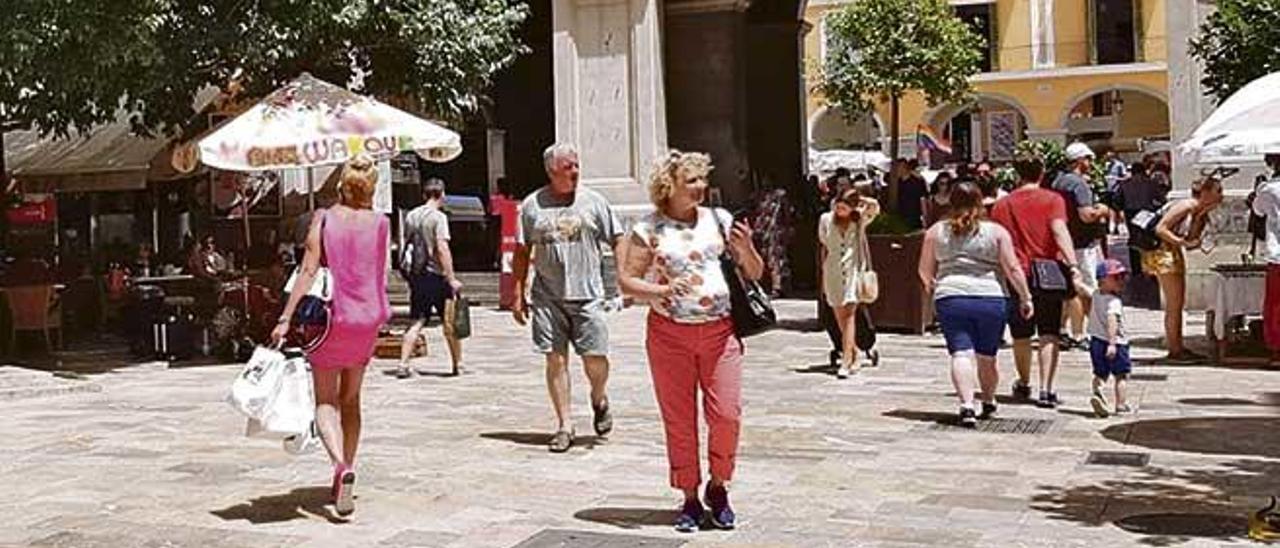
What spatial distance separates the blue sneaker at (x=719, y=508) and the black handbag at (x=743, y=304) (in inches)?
25.7

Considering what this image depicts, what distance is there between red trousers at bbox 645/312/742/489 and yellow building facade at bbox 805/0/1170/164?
132 feet

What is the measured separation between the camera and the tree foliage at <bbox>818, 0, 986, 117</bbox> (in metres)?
39.8

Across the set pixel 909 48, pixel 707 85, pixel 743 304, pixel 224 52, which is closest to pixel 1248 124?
pixel 743 304

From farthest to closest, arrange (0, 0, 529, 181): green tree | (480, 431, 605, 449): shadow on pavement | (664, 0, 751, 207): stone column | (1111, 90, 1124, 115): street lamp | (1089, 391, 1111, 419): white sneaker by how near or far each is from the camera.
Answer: (1111, 90, 1124, 115): street lamp → (664, 0, 751, 207): stone column → (0, 0, 529, 181): green tree → (1089, 391, 1111, 419): white sneaker → (480, 431, 605, 449): shadow on pavement

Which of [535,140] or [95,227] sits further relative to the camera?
[535,140]

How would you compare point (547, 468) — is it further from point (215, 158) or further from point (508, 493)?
point (215, 158)

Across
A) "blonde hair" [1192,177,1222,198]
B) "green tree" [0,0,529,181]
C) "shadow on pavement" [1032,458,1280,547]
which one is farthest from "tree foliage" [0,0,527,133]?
"shadow on pavement" [1032,458,1280,547]

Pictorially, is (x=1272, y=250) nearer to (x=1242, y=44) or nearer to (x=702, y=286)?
(x=1242, y=44)

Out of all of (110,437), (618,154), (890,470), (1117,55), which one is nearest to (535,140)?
(618,154)

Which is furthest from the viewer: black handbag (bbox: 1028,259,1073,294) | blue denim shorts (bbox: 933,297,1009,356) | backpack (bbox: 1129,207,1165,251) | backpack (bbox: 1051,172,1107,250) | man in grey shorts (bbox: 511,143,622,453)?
backpack (bbox: 1129,207,1165,251)

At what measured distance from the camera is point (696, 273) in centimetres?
632

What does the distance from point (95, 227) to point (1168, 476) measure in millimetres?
16700

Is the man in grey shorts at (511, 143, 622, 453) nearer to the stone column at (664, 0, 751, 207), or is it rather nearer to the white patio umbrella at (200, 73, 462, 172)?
the white patio umbrella at (200, 73, 462, 172)

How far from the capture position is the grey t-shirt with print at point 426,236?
475 inches
